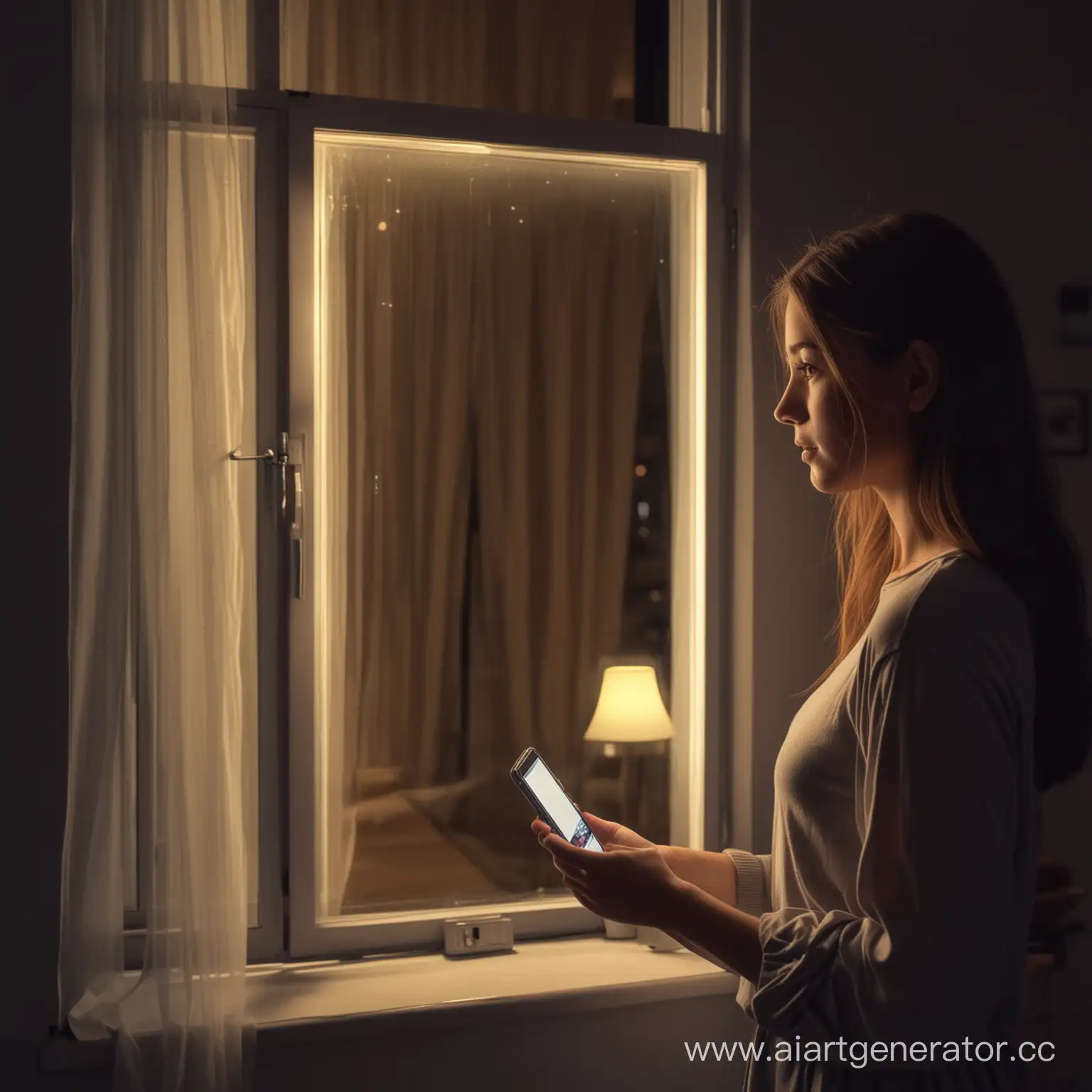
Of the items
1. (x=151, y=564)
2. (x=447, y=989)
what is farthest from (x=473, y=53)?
(x=447, y=989)

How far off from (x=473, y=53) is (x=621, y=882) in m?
1.58

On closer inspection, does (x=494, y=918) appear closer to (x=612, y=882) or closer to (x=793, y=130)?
(x=612, y=882)

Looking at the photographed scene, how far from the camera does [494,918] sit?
2.04 m

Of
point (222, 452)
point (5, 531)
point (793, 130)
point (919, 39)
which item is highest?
point (919, 39)

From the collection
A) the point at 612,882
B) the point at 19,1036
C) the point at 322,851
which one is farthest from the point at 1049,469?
the point at 19,1036

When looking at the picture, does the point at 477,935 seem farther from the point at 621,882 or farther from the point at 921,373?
the point at 921,373

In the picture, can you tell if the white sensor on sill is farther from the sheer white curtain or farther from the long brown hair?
the long brown hair

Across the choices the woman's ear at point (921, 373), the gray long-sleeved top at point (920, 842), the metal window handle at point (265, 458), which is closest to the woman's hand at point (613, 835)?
the gray long-sleeved top at point (920, 842)

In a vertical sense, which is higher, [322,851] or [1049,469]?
[1049,469]

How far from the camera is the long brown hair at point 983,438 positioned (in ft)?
3.41

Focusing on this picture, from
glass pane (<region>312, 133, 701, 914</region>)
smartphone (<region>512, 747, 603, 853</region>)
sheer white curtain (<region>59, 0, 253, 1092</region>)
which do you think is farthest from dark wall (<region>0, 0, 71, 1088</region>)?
smartphone (<region>512, 747, 603, 853</region>)

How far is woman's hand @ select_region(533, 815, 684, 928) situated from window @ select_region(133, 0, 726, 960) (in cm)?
87

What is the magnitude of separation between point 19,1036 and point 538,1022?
807 mm

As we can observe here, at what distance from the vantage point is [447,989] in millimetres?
1865
